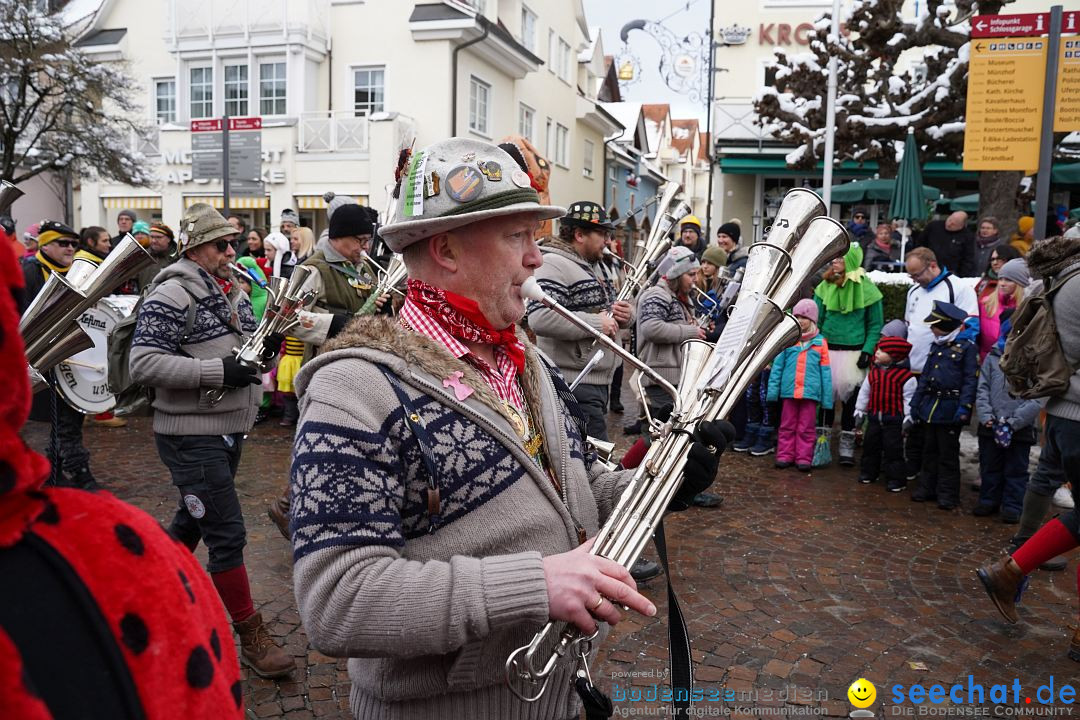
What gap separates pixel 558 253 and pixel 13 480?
4.59 metres

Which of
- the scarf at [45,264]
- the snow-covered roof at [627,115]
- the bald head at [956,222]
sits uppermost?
the snow-covered roof at [627,115]

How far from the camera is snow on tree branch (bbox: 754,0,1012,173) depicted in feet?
43.3

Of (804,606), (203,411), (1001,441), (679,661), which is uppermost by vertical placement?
(203,411)

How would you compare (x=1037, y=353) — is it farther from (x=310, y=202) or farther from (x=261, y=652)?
(x=310, y=202)

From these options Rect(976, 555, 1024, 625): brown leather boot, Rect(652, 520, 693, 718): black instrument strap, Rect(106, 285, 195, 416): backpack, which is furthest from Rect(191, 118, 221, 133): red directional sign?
Rect(652, 520, 693, 718): black instrument strap

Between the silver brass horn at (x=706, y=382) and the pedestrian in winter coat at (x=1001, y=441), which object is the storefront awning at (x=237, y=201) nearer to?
the pedestrian in winter coat at (x=1001, y=441)

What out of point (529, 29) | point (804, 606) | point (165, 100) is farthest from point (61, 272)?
point (529, 29)

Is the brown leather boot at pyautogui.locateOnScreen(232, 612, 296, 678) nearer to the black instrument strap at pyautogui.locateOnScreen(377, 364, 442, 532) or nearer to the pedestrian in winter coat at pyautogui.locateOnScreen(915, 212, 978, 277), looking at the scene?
the black instrument strap at pyautogui.locateOnScreen(377, 364, 442, 532)

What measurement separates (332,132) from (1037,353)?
1911 centimetres

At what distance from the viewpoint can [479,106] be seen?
74.9 ft

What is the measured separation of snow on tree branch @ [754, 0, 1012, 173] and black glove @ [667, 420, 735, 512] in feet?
40.0

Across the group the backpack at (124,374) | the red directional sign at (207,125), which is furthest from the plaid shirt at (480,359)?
the red directional sign at (207,125)

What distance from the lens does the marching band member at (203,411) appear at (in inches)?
143

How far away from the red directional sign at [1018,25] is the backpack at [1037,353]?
416cm
